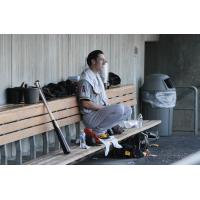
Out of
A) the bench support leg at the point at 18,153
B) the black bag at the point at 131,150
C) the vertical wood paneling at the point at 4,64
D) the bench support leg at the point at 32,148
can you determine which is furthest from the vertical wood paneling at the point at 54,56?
the black bag at the point at 131,150

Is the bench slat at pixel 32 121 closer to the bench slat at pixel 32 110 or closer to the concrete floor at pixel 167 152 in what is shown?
the bench slat at pixel 32 110

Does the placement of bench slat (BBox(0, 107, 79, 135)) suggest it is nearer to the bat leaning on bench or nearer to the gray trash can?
the bat leaning on bench

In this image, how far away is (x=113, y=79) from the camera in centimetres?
1036

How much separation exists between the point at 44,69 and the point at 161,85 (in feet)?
10.2

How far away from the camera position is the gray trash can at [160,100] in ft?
37.1

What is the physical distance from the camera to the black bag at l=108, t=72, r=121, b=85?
10.3 m

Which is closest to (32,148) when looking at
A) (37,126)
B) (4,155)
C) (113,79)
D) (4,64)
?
(37,126)

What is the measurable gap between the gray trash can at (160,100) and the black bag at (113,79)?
1.04 m

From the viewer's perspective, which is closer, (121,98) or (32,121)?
(32,121)

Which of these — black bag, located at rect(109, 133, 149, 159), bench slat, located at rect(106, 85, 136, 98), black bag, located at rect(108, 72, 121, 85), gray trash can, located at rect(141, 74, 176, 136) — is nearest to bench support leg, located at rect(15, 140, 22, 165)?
black bag, located at rect(109, 133, 149, 159)

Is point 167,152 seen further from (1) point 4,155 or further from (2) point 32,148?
(1) point 4,155

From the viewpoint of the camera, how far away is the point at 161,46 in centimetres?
1263

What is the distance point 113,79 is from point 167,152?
55.3 inches
